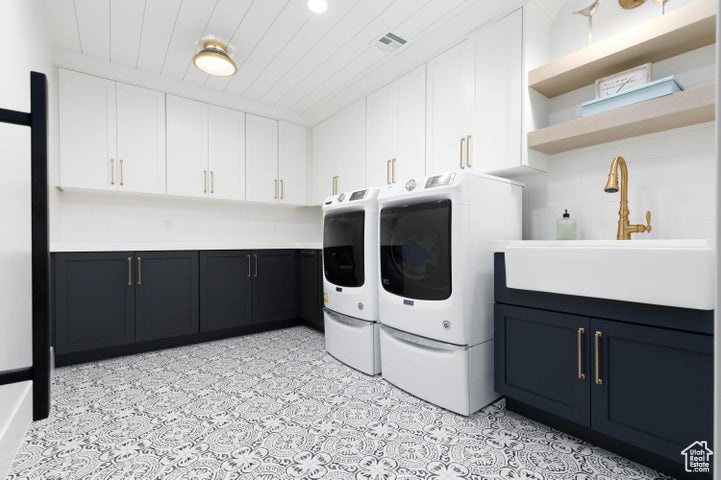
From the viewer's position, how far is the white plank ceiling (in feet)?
7.25

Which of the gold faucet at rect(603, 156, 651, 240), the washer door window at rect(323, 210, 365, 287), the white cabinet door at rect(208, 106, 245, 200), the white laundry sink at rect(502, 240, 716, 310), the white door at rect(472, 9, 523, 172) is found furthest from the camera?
the white cabinet door at rect(208, 106, 245, 200)

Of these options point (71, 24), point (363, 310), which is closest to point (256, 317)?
point (363, 310)

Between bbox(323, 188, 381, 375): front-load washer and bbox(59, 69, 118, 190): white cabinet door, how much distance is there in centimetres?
197

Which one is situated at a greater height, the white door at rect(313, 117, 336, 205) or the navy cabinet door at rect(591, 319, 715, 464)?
the white door at rect(313, 117, 336, 205)

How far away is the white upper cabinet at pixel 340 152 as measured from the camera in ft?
11.1

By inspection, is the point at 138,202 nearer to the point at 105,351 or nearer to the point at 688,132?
the point at 105,351

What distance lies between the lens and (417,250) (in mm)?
2031

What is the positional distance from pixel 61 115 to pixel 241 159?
147 centimetres

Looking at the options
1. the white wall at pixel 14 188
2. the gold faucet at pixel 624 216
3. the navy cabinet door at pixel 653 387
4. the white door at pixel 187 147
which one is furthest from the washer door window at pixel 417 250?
the white door at pixel 187 147

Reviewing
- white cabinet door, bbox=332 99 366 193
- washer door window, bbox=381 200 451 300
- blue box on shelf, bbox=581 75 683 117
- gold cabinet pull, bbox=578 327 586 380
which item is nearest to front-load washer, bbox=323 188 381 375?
washer door window, bbox=381 200 451 300

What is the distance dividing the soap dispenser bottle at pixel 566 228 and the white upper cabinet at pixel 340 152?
178 cm

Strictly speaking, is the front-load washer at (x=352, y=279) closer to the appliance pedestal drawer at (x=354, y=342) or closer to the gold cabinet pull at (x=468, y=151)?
the appliance pedestal drawer at (x=354, y=342)

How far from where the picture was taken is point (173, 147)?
3.29 meters

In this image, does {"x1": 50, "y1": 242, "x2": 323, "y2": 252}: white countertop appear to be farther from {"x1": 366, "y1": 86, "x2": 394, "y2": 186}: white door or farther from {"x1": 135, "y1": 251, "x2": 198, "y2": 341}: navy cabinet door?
{"x1": 366, "y1": 86, "x2": 394, "y2": 186}: white door
